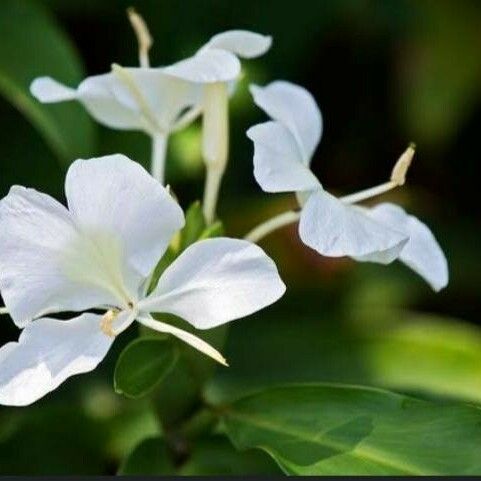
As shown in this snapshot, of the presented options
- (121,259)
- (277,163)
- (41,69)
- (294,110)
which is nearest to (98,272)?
(121,259)

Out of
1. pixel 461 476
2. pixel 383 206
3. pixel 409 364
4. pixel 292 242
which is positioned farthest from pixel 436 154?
pixel 461 476

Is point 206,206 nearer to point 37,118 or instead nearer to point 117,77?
point 117,77

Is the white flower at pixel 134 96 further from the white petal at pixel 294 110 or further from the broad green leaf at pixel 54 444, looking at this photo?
the broad green leaf at pixel 54 444

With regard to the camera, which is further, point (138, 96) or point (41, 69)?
point (41, 69)

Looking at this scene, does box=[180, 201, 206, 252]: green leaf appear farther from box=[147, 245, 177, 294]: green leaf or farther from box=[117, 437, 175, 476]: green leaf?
box=[117, 437, 175, 476]: green leaf

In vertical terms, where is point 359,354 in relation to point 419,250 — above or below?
below

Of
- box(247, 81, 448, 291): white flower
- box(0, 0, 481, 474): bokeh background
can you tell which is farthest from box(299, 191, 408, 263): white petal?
box(0, 0, 481, 474): bokeh background

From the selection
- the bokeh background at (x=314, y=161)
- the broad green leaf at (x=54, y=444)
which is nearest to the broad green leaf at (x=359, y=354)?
the bokeh background at (x=314, y=161)

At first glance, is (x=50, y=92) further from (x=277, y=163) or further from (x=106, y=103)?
(x=277, y=163)
